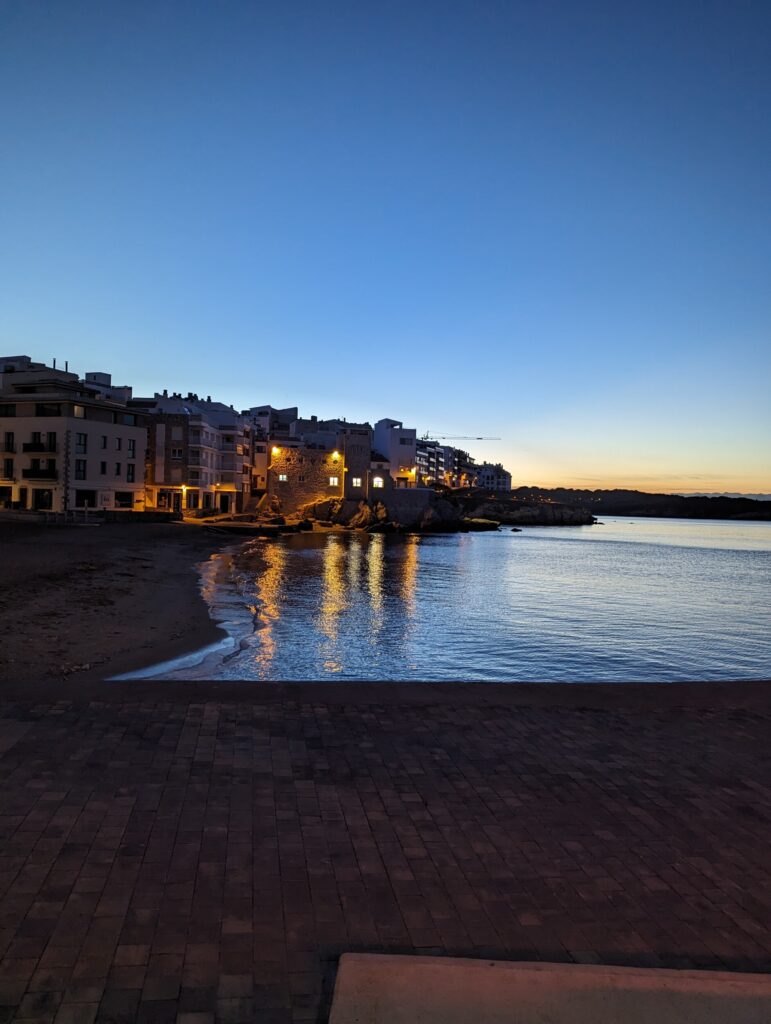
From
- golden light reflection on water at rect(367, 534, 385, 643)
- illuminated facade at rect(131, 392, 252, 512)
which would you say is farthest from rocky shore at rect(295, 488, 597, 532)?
golden light reflection on water at rect(367, 534, 385, 643)

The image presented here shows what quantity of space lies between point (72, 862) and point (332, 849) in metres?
1.97

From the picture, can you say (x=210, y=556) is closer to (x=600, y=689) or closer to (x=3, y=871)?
(x=600, y=689)

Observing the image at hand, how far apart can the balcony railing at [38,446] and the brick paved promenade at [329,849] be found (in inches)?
2067

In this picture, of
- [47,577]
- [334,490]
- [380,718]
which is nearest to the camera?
[380,718]

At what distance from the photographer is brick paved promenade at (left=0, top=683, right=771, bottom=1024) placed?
12.8 feet

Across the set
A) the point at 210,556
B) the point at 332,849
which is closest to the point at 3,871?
the point at 332,849

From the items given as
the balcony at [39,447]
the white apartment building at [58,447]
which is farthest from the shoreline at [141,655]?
the balcony at [39,447]

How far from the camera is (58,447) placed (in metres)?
54.5

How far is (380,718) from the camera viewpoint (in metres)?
8.72

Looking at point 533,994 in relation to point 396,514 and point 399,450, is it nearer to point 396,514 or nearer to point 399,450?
point 396,514

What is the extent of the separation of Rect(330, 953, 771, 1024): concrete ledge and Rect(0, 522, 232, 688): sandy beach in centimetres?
807

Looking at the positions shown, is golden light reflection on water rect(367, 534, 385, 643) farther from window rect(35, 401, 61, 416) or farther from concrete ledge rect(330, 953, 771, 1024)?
window rect(35, 401, 61, 416)

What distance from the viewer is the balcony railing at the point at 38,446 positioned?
180 ft

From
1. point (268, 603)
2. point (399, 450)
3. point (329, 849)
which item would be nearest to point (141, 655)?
point (329, 849)
